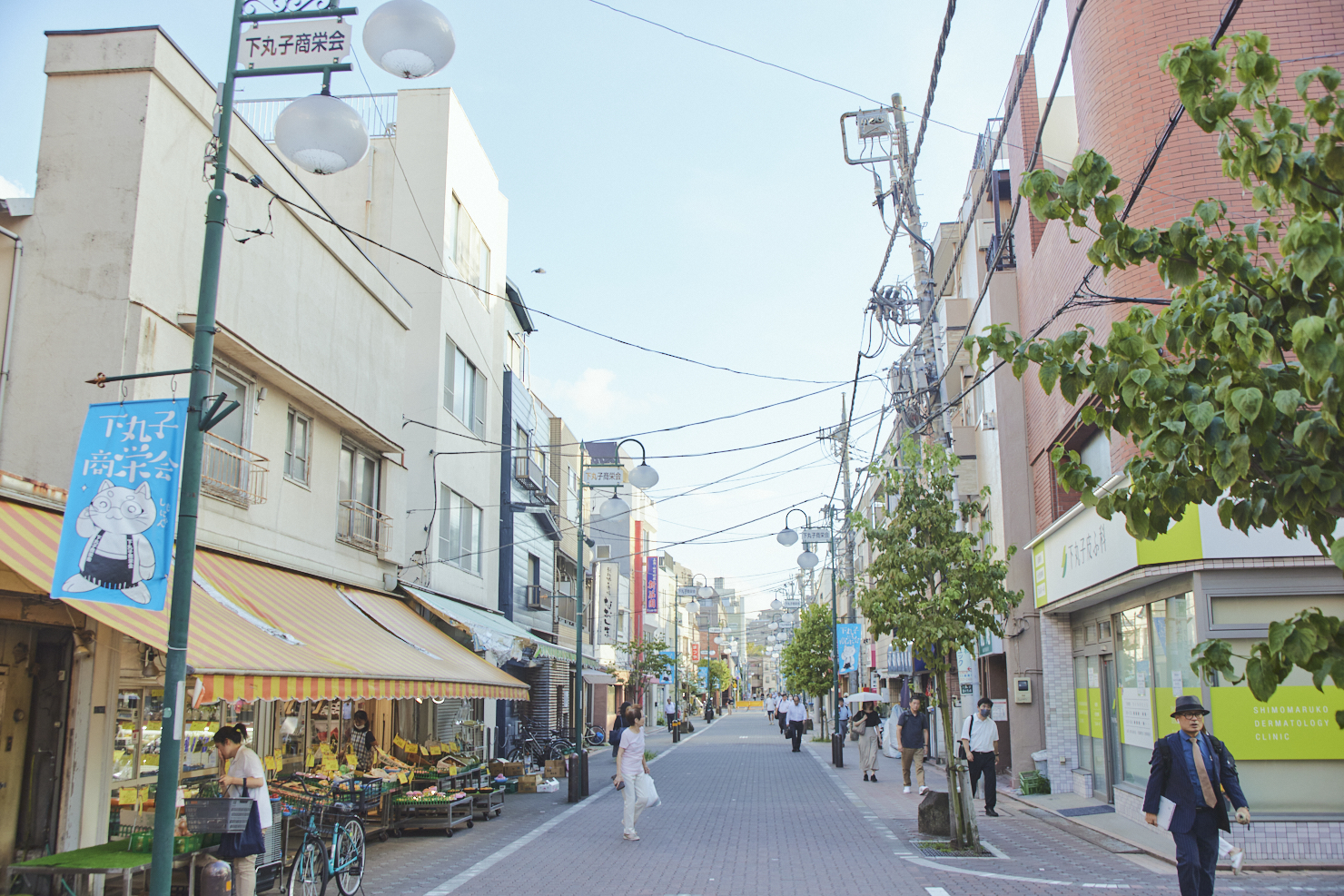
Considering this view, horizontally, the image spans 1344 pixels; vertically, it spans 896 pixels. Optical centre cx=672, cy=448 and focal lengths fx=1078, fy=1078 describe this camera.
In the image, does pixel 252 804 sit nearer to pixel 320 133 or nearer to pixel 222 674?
pixel 222 674

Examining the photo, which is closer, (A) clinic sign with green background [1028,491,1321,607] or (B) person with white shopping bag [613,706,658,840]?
(A) clinic sign with green background [1028,491,1321,607]

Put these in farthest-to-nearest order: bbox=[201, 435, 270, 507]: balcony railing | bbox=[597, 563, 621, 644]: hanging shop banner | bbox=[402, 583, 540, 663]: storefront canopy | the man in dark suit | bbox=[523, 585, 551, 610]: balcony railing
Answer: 1. bbox=[597, 563, 621, 644]: hanging shop banner
2. bbox=[523, 585, 551, 610]: balcony railing
3. bbox=[402, 583, 540, 663]: storefront canopy
4. bbox=[201, 435, 270, 507]: balcony railing
5. the man in dark suit

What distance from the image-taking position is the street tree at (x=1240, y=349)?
164 inches

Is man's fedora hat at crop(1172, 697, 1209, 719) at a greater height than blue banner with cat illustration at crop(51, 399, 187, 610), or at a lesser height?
lesser

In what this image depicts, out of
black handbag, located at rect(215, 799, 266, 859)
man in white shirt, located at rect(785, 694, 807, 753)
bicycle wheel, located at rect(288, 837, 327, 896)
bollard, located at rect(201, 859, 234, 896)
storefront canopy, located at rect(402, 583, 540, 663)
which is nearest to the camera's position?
bollard, located at rect(201, 859, 234, 896)

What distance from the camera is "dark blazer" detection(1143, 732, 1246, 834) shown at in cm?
823

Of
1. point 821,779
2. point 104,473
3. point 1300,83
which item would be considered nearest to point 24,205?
point 104,473

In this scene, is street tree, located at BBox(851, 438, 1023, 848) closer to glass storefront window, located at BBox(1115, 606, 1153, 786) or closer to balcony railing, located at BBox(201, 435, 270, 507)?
glass storefront window, located at BBox(1115, 606, 1153, 786)

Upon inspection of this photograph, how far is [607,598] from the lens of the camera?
51094 mm

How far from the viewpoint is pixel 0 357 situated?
11.0 metres

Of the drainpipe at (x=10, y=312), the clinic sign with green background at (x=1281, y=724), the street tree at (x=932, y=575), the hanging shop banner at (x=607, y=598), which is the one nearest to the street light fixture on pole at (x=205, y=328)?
the drainpipe at (x=10, y=312)

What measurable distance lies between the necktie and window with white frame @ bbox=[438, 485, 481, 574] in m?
16.8

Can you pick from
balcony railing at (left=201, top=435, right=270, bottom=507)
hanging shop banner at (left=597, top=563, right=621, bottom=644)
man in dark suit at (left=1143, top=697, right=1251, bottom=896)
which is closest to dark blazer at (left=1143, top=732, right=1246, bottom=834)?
man in dark suit at (left=1143, top=697, right=1251, bottom=896)

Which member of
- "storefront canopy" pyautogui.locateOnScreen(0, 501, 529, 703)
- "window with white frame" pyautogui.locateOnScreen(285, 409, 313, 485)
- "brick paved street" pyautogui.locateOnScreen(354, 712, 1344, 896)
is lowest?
"brick paved street" pyautogui.locateOnScreen(354, 712, 1344, 896)
